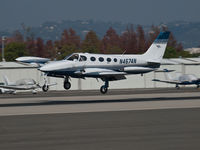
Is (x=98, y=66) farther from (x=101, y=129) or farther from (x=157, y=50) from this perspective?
(x=101, y=129)

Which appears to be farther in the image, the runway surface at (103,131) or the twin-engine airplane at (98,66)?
the twin-engine airplane at (98,66)

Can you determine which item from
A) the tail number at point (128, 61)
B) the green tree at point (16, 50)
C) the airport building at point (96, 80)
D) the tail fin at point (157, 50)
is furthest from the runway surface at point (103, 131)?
the green tree at point (16, 50)

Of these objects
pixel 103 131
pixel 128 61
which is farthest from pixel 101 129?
pixel 128 61

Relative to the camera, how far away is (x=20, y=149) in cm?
1466

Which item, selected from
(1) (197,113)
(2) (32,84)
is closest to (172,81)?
(2) (32,84)

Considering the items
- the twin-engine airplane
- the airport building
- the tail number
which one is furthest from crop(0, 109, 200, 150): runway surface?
the airport building

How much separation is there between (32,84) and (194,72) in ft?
97.7

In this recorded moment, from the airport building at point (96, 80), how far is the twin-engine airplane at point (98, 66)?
21289 millimetres

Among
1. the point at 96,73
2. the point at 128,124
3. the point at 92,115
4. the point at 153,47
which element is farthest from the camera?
the point at 153,47

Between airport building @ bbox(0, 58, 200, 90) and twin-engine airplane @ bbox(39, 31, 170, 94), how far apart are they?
69.8 ft

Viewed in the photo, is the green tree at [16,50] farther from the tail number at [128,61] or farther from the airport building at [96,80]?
the tail number at [128,61]

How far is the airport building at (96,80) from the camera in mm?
64688

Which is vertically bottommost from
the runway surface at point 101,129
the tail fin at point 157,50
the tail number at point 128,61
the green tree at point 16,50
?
the runway surface at point 101,129

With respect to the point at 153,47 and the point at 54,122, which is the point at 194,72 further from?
the point at 54,122
